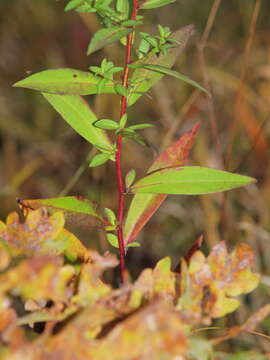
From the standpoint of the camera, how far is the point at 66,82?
Result: 63cm

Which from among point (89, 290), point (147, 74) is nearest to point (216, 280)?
point (89, 290)

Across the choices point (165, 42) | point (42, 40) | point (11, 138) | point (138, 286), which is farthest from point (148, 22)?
point (138, 286)

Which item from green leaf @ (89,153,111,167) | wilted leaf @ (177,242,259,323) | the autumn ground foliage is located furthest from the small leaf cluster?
wilted leaf @ (177,242,259,323)

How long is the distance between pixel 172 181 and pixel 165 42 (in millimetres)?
152

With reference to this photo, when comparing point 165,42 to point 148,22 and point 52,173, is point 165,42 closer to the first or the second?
point 52,173

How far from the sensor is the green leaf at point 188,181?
0.62 m

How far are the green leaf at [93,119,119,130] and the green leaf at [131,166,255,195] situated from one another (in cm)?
7

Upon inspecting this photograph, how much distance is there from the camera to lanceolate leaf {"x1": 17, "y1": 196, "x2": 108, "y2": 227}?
2.08 ft

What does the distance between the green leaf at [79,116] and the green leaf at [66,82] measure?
51 mm

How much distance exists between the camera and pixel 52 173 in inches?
84.0

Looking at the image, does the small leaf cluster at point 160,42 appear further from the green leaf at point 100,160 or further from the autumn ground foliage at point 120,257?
the green leaf at point 100,160

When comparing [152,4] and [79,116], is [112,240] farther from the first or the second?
[152,4]

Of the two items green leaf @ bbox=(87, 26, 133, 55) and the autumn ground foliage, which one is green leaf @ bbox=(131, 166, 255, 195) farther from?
green leaf @ bbox=(87, 26, 133, 55)

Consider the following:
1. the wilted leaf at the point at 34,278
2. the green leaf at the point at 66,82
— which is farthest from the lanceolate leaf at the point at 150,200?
the wilted leaf at the point at 34,278
